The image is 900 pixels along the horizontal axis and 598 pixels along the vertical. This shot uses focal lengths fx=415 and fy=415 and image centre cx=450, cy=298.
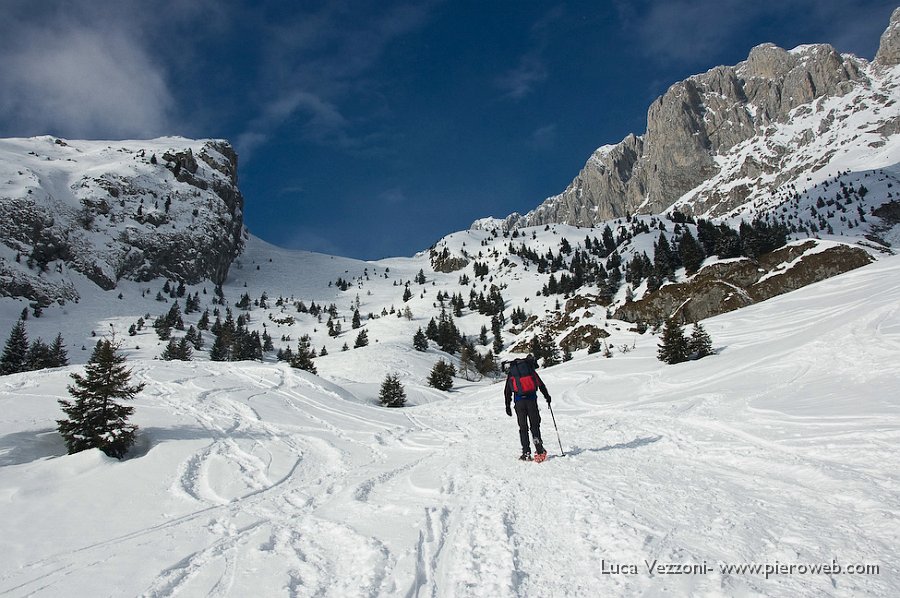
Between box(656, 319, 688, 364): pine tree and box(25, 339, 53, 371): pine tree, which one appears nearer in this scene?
box(656, 319, 688, 364): pine tree

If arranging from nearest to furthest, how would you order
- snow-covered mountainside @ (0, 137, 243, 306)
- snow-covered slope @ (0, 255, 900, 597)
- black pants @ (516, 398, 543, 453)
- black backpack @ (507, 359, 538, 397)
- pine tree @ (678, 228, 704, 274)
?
snow-covered slope @ (0, 255, 900, 597)
black pants @ (516, 398, 543, 453)
black backpack @ (507, 359, 538, 397)
pine tree @ (678, 228, 704, 274)
snow-covered mountainside @ (0, 137, 243, 306)

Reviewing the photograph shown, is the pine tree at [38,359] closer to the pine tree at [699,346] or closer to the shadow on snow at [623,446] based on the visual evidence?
the shadow on snow at [623,446]

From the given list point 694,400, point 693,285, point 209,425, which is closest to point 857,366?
point 694,400

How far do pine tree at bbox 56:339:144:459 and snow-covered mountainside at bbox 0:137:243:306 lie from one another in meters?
103

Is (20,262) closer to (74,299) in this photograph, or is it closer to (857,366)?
(74,299)

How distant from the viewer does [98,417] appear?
10.0 metres

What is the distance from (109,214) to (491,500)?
526 ft

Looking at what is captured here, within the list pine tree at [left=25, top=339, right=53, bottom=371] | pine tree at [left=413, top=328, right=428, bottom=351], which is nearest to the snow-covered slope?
pine tree at [left=25, top=339, right=53, bottom=371]

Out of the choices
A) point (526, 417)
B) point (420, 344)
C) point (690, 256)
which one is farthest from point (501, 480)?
point (690, 256)

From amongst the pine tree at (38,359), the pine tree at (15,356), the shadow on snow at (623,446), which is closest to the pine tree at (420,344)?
the pine tree at (38,359)

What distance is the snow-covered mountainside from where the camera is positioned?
94750mm

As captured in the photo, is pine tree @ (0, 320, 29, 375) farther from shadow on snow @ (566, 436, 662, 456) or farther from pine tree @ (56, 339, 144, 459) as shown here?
shadow on snow @ (566, 436, 662, 456)

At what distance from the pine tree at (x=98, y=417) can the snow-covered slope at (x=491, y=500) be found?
30.1 inches

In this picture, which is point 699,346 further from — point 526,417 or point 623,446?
point 526,417
